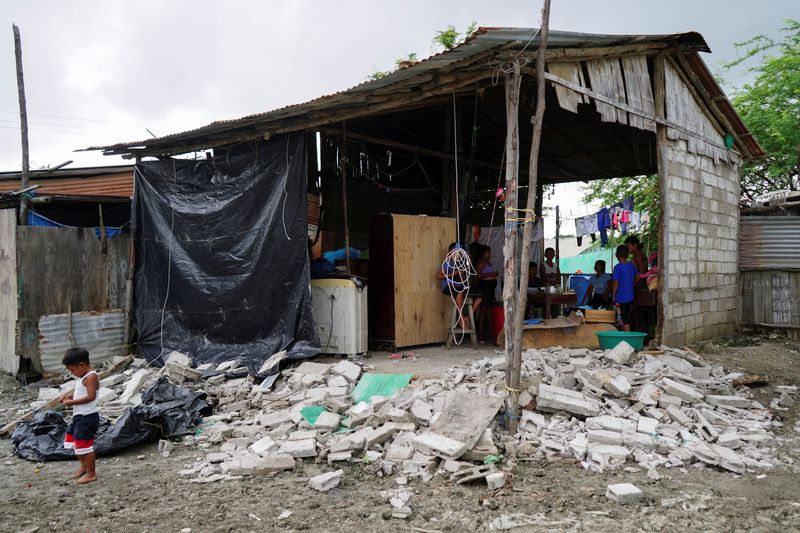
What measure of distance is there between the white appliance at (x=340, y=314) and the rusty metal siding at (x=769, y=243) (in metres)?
8.18

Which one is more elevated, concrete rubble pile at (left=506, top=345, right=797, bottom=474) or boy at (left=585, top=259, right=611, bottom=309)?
boy at (left=585, top=259, right=611, bottom=309)

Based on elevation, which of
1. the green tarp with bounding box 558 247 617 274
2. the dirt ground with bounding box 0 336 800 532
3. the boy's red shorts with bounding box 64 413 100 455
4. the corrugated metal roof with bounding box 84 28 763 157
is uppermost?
the corrugated metal roof with bounding box 84 28 763 157

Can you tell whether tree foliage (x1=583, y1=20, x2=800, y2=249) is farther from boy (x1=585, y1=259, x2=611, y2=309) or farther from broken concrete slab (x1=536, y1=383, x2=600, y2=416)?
broken concrete slab (x1=536, y1=383, x2=600, y2=416)

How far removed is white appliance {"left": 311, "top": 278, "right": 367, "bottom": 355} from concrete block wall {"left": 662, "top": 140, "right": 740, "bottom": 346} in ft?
A: 14.8

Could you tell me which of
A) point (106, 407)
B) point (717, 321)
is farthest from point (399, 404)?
point (717, 321)

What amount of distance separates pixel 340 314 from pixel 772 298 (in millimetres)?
8751

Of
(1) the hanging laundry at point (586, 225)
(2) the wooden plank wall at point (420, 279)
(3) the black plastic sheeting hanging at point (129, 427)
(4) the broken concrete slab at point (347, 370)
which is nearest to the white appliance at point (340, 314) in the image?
(2) the wooden plank wall at point (420, 279)

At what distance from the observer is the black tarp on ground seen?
8.30 m

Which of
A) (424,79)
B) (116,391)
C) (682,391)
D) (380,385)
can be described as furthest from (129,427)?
(682,391)

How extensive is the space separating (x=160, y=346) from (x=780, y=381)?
9.27m

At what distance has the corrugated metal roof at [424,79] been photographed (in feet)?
19.5

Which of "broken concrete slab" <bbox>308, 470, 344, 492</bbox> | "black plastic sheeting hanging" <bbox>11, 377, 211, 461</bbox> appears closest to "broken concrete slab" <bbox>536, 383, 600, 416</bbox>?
"broken concrete slab" <bbox>308, 470, 344, 492</bbox>

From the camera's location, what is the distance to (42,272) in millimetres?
9016

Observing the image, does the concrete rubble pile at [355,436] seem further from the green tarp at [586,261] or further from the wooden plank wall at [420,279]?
the green tarp at [586,261]
